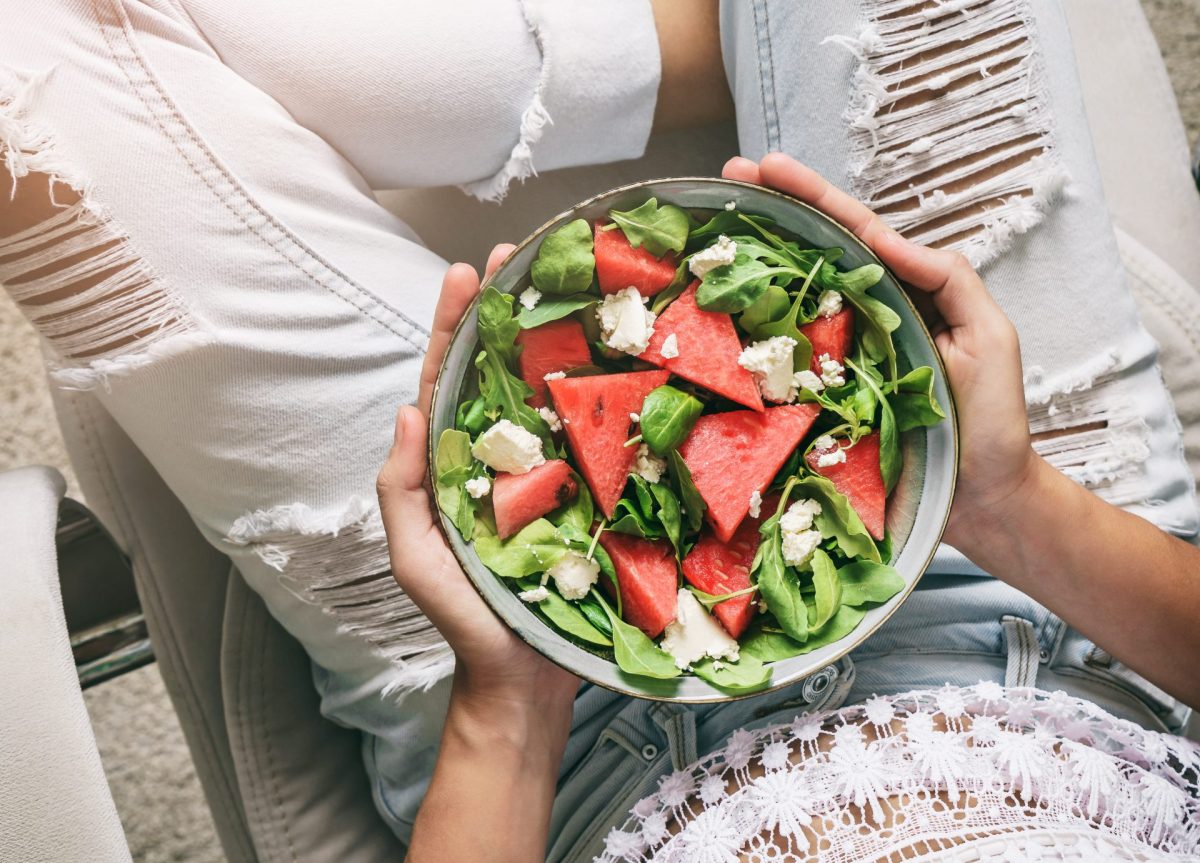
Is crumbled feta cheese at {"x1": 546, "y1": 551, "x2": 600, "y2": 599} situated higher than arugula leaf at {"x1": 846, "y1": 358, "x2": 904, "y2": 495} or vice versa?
arugula leaf at {"x1": 846, "y1": 358, "x2": 904, "y2": 495}

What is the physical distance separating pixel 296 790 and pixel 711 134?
0.91m

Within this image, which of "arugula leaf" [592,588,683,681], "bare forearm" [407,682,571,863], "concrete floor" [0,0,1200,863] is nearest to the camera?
"arugula leaf" [592,588,683,681]

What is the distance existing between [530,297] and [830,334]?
0.23 m

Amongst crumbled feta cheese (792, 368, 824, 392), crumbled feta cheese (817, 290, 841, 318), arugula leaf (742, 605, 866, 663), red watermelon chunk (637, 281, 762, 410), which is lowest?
arugula leaf (742, 605, 866, 663)

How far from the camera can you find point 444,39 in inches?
31.2

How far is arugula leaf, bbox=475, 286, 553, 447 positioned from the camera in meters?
0.61

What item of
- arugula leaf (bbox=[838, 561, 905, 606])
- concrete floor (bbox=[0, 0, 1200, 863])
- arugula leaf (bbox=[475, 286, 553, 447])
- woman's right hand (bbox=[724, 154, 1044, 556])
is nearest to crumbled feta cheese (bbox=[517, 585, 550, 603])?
arugula leaf (bbox=[475, 286, 553, 447])

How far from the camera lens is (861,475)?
63 centimetres

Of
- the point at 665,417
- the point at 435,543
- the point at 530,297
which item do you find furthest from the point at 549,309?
the point at 435,543

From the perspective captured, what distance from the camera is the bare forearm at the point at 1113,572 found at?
738mm

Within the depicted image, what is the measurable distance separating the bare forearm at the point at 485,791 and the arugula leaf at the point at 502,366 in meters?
0.27

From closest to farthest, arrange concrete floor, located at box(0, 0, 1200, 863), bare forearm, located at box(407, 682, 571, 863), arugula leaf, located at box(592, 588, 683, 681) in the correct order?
arugula leaf, located at box(592, 588, 683, 681), bare forearm, located at box(407, 682, 571, 863), concrete floor, located at box(0, 0, 1200, 863)

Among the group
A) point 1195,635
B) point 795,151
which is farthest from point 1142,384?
point 795,151

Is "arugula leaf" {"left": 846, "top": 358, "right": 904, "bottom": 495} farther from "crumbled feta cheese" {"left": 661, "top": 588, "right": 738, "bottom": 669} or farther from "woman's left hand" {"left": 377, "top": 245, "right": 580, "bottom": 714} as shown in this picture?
"woman's left hand" {"left": 377, "top": 245, "right": 580, "bottom": 714}
